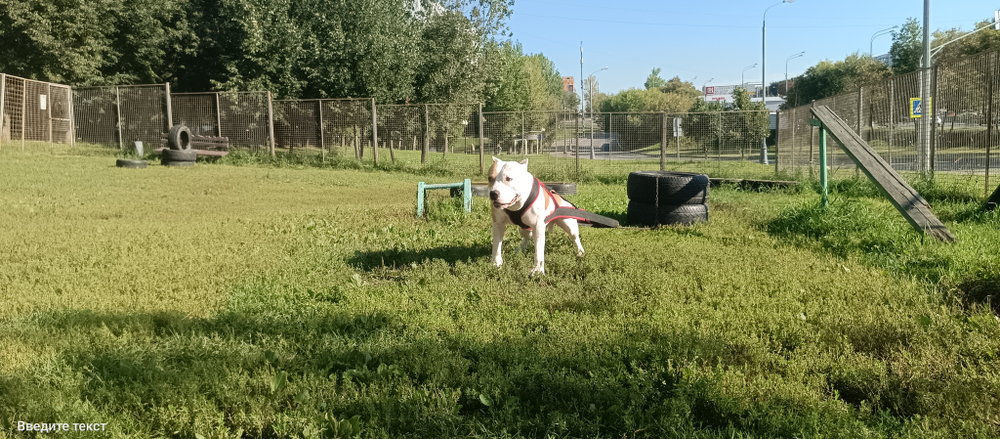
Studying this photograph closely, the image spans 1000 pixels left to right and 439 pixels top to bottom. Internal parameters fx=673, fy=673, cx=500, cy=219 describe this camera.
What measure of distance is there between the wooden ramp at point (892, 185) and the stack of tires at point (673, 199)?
174 centimetres

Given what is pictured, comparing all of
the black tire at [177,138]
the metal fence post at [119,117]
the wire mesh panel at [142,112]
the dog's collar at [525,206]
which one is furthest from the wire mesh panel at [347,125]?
the dog's collar at [525,206]

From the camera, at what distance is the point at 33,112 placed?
72.4 ft

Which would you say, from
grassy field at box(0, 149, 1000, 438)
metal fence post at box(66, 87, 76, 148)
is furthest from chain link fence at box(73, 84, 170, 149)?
grassy field at box(0, 149, 1000, 438)

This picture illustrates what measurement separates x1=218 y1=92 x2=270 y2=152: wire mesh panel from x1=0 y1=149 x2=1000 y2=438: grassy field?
16776 millimetres

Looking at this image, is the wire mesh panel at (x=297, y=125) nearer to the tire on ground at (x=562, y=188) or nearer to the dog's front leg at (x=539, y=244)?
the tire on ground at (x=562, y=188)

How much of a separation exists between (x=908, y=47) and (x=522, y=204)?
210 feet

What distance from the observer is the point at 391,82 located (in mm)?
30453

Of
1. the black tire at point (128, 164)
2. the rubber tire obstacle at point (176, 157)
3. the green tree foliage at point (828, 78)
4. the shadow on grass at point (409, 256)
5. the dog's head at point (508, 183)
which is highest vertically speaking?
the green tree foliage at point (828, 78)

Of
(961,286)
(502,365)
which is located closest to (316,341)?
(502,365)

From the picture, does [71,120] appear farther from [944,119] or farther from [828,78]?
[828,78]

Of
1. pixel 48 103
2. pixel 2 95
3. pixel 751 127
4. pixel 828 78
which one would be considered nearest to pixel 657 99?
pixel 828 78

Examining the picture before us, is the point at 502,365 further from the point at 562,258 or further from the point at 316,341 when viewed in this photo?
the point at 562,258

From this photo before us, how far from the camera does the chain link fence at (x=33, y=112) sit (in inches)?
813

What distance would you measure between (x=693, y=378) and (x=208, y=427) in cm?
241
